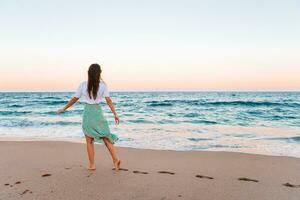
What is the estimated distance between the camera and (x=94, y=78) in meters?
5.25

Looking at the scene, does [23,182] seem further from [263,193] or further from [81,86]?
[263,193]

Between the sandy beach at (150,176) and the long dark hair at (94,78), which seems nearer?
the sandy beach at (150,176)

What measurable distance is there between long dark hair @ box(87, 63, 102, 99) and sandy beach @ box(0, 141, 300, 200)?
131 centimetres

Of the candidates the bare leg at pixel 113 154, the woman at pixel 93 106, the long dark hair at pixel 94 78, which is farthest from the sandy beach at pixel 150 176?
the long dark hair at pixel 94 78

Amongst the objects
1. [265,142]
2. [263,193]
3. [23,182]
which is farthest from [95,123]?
[265,142]

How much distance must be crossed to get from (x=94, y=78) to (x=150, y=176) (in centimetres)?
172

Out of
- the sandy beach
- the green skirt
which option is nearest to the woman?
the green skirt

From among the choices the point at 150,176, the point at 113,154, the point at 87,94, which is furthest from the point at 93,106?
the point at 150,176

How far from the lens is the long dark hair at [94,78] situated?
5.25 m

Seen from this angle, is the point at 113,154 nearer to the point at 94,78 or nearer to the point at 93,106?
the point at 93,106

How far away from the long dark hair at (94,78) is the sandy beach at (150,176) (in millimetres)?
1310

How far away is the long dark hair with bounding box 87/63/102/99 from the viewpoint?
5.25 metres

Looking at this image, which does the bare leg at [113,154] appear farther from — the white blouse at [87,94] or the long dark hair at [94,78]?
the long dark hair at [94,78]

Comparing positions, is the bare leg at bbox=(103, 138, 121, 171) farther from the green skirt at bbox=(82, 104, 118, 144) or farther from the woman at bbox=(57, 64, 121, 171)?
the green skirt at bbox=(82, 104, 118, 144)
